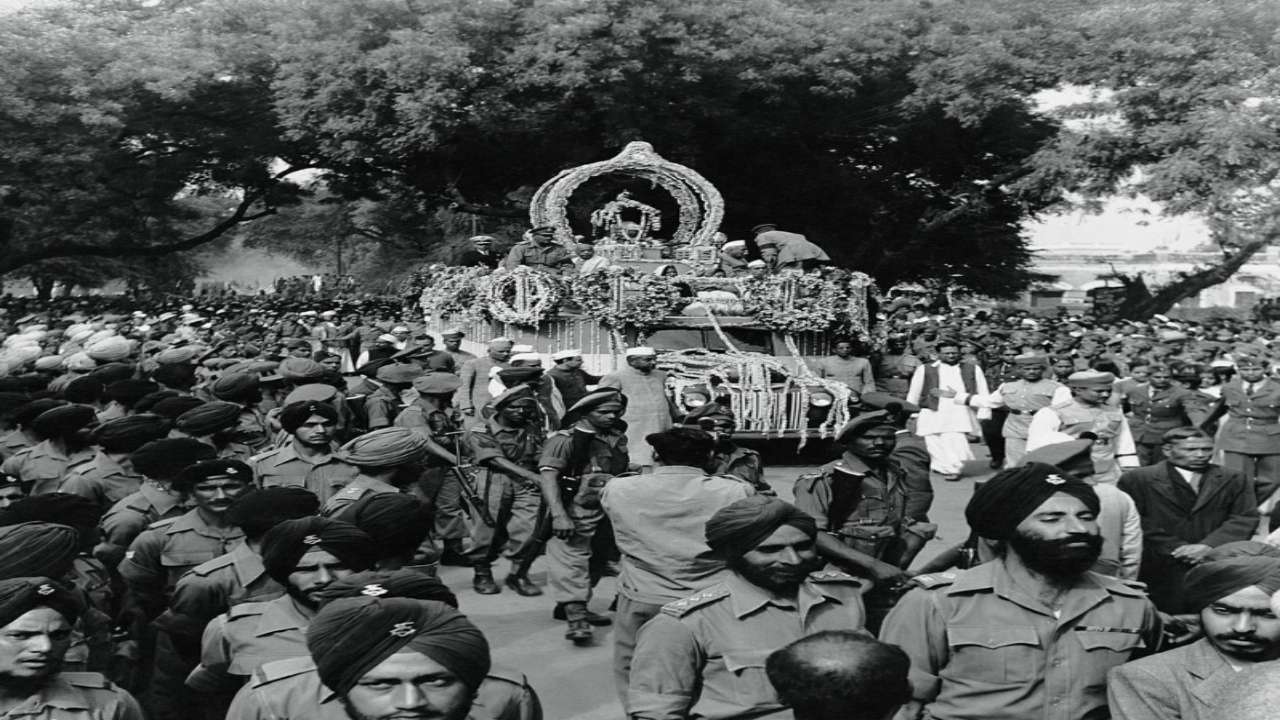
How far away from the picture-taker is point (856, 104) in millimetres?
29891

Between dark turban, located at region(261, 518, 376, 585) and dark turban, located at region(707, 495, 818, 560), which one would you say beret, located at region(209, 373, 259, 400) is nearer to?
dark turban, located at region(261, 518, 376, 585)

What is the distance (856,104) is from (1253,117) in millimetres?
9582

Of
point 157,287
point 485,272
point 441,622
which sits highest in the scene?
point 441,622

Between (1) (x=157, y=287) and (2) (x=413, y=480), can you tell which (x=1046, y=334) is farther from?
(1) (x=157, y=287)

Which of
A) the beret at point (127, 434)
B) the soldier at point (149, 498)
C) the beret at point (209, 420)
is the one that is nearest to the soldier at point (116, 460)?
the beret at point (127, 434)

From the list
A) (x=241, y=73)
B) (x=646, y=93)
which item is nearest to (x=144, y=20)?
(x=241, y=73)

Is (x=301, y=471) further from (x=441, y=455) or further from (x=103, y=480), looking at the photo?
(x=441, y=455)

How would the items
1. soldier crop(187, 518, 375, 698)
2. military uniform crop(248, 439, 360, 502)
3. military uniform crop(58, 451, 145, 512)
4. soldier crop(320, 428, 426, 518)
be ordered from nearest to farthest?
soldier crop(187, 518, 375, 698)
soldier crop(320, 428, 426, 518)
military uniform crop(58, 451, 145, 512)
military uniform crop(248, 439, 360, 502)

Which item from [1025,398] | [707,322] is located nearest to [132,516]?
[1025,398]

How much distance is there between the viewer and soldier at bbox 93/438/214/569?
6004 mm

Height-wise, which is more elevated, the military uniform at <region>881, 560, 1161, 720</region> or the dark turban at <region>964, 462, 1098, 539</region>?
the dark turban at <region>964, 462, 1098, 539</region>

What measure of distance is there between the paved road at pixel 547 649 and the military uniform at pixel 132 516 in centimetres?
190

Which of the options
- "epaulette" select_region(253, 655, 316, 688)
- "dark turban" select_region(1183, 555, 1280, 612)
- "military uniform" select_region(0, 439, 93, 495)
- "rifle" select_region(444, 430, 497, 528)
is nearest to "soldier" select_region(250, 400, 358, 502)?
"military uniform" select_region(0, 439, 93, 495)

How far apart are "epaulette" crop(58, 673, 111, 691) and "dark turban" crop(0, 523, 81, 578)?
708 mm
